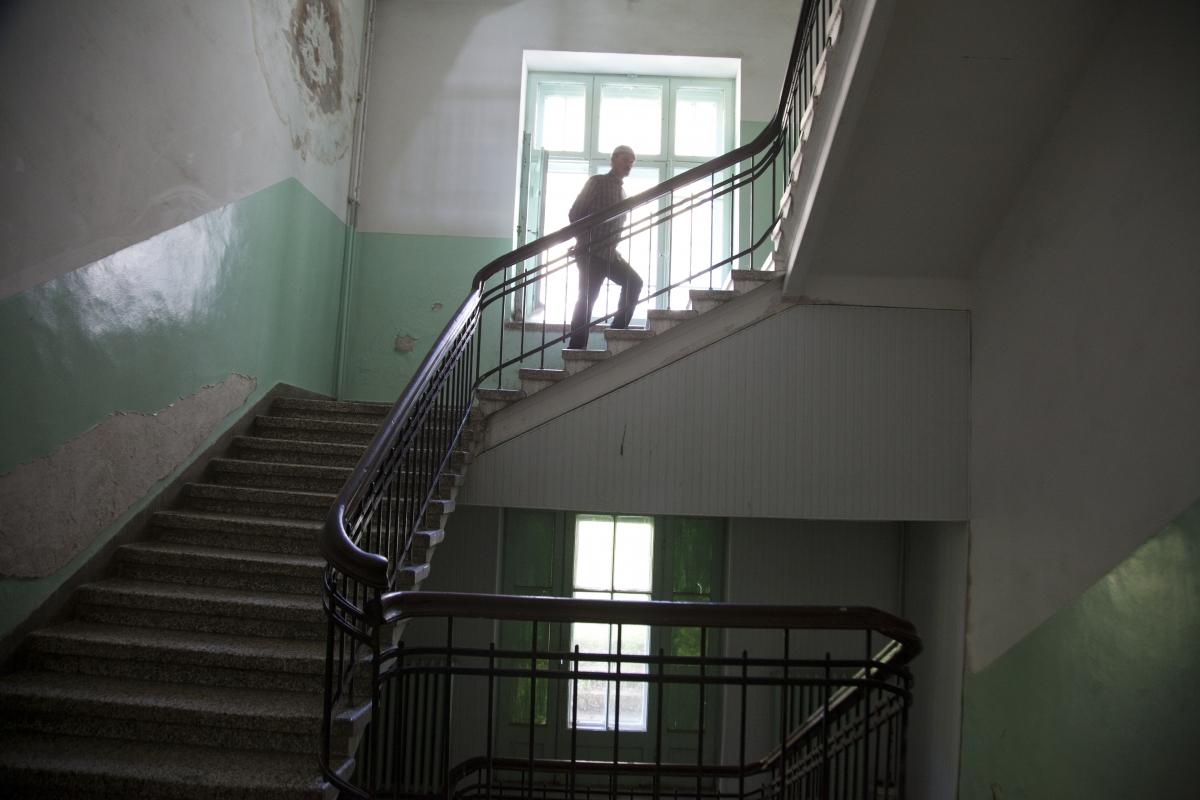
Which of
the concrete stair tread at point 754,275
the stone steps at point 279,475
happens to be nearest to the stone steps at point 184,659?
the stone steps at point 279,475

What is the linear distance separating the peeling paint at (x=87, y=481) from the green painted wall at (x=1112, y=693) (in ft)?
14.7

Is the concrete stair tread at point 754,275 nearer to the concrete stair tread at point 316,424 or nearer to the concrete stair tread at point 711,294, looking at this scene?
the concrete stair tread at point 711,294

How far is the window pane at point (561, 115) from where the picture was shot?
22.9 feet

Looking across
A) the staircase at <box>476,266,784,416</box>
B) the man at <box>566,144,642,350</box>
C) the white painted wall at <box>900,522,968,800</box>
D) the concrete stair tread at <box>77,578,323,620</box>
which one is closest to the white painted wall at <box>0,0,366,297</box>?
the concrete stair tread at <box>77,578,323,620</box>

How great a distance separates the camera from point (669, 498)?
14.7ft

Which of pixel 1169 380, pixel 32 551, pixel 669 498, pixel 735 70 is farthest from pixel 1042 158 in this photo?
pixel 32 551

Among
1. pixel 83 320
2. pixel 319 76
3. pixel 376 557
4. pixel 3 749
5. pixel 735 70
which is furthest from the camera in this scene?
pixel 735 70

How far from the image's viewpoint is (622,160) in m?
4.94

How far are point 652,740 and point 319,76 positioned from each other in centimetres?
573

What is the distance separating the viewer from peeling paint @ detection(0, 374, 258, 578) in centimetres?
309

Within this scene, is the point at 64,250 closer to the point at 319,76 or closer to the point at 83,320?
the point at 83,320

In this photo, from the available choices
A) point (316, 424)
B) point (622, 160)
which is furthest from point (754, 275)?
point (316, 424)

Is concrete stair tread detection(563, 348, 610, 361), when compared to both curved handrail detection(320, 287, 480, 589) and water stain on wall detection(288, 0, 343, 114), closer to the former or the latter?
curved handrail detection(320, 287, 480, 589)

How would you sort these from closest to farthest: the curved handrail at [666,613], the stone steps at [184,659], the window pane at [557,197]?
1. the curved handrail at [666,613]
2. the stone steps at [184,659]
3. the window pane at [557,197]
